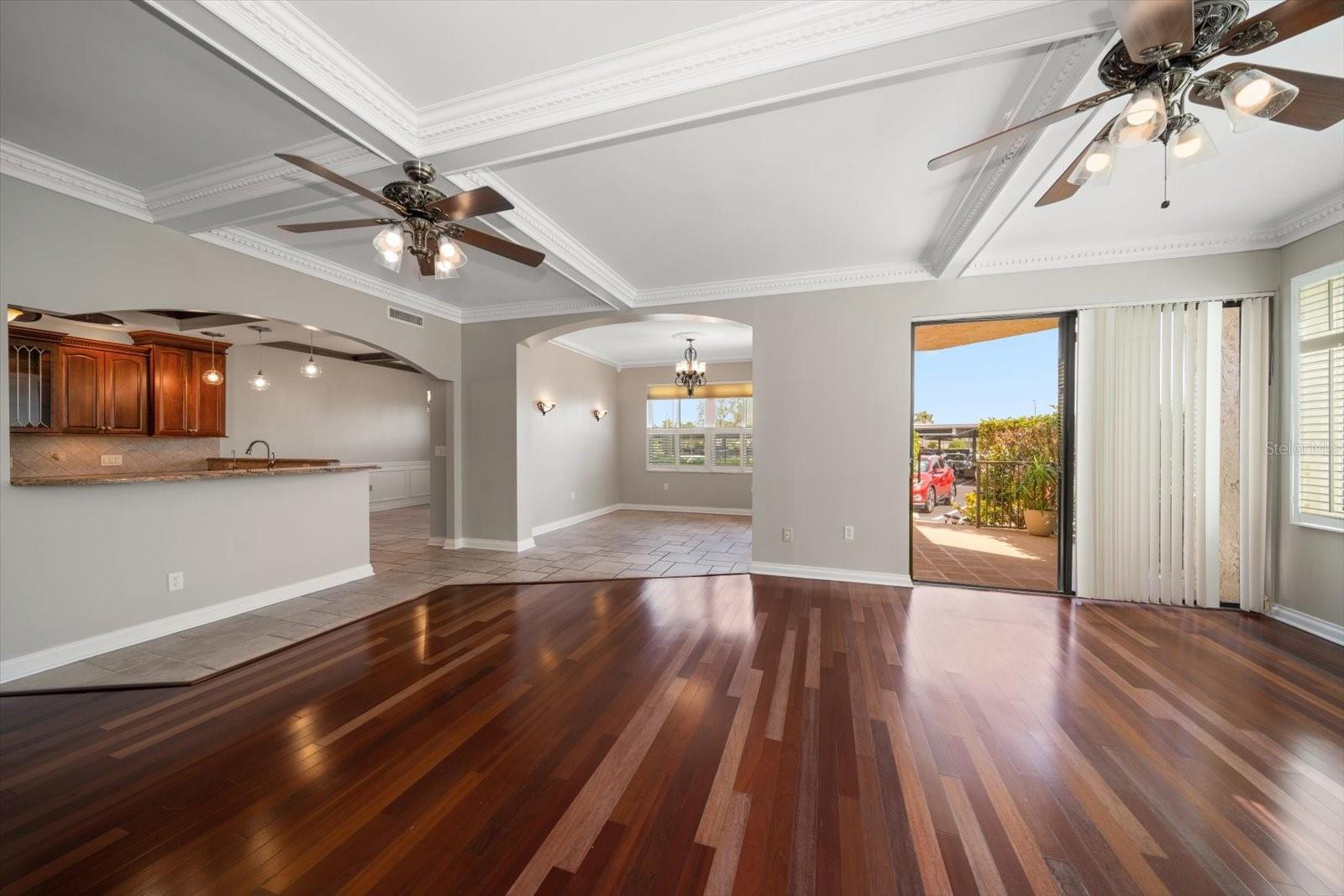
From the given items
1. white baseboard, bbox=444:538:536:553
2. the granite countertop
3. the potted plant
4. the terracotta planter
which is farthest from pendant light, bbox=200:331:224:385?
the terracotta planter

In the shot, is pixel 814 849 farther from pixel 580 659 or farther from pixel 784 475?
pixel 784 475

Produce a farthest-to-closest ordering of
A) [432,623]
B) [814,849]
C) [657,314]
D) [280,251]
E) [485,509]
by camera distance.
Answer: [485,509] < [657,314] < [280,251] < [432,623] < [814,849]

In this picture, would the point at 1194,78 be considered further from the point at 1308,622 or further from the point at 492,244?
the point at 1308,622

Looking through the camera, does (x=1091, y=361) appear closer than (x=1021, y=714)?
No

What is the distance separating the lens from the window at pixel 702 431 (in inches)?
339

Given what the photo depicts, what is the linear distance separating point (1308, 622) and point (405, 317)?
8.05 metres

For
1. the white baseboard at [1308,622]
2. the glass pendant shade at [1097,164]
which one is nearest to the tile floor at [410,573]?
the glass pendant shade at [1097,164]

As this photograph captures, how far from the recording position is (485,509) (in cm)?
575

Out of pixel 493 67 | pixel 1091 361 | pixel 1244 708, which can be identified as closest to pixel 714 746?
pixel 1244 708

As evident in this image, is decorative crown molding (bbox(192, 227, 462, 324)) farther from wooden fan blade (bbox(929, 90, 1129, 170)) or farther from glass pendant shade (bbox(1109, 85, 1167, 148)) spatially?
glass pendant shade (bbox(1109, 85, 1167, 148))

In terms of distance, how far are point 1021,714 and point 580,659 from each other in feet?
7.74

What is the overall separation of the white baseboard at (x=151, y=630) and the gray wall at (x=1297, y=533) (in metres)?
7.62

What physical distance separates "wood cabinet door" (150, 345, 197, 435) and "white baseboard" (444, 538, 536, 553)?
4.00m

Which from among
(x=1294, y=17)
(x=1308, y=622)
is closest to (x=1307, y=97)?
(x=1294, y=17)
